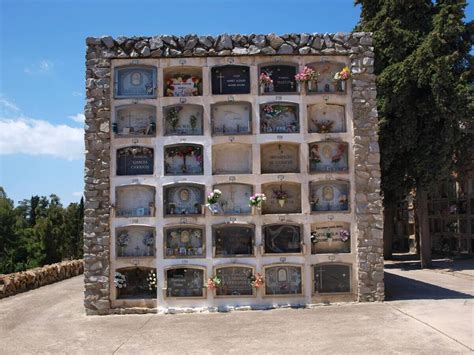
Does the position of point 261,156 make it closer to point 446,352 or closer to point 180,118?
point 180,118

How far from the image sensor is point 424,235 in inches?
668

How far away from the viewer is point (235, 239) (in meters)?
9.59

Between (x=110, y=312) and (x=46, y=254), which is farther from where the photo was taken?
(x=46, y=254)

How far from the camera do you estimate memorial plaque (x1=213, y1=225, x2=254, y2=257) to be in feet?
31.4

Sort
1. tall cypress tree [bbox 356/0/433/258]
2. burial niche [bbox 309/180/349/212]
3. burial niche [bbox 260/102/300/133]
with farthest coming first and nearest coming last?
1. tall cypress tree [bbox 356/0/433/258]
2. burial niche [bbox 260/102/300/133]
3. burial niche [bbox 309/180/349/212]

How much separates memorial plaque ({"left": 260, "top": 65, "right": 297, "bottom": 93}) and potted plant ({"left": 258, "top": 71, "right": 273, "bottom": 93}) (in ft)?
0.22

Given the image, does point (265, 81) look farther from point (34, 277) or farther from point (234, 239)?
point (34, 277)

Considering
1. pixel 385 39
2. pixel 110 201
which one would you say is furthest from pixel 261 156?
pixel 385 39

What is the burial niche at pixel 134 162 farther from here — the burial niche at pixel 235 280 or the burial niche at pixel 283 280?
the burial niche at pixel 283 280

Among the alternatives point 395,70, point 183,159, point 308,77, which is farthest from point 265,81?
point 395,70

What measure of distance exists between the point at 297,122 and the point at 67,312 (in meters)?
6.06

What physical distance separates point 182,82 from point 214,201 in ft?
8.46

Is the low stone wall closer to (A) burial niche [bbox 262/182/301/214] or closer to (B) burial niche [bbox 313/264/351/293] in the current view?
(A) burial niche [bbox 262/182/301/214]

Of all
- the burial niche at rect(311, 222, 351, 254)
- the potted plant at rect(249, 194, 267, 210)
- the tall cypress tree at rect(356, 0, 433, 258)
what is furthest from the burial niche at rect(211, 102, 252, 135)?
the tall cypress tree at rect(356, 0, 433, 258)
